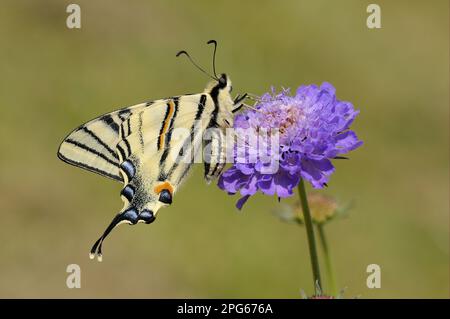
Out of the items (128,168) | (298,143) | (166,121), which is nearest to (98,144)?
(128,168)

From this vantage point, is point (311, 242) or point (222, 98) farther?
point (222, 98)

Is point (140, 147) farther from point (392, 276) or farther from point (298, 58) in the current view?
point (298, 58)

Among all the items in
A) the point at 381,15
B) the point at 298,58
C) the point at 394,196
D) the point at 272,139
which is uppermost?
the point at 381,15

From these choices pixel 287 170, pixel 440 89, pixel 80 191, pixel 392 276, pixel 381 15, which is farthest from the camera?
pixel 381 15

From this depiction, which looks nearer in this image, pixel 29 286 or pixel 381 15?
pixel 29 286

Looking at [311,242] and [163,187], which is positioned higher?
[163,187]

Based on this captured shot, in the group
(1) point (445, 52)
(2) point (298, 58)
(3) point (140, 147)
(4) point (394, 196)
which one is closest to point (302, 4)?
(2) point (298, 58)

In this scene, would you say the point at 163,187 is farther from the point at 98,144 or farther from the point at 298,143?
the point at 298,143
